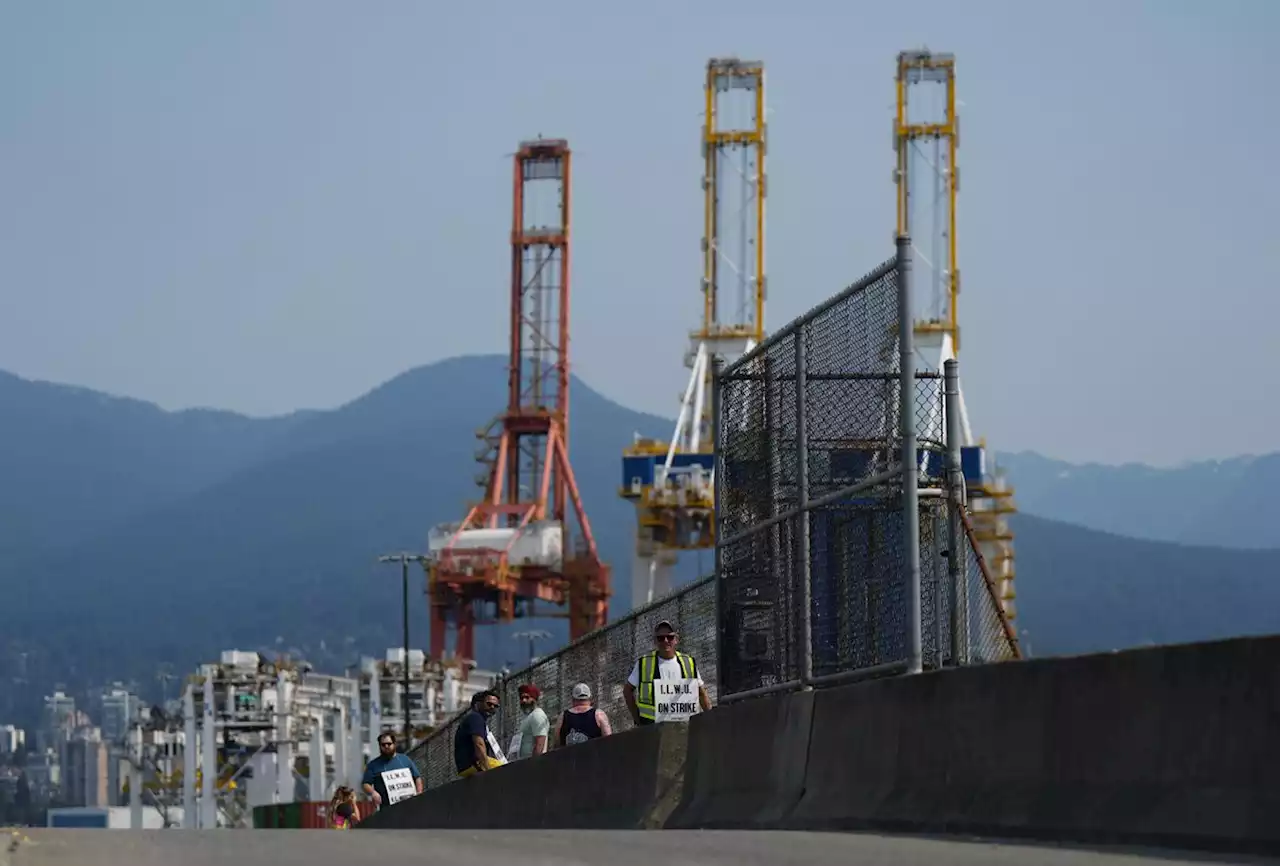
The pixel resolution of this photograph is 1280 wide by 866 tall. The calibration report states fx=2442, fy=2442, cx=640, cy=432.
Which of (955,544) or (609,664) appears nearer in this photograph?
(955,544)

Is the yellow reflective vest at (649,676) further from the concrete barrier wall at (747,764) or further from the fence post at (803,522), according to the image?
the fence post at (803,522)

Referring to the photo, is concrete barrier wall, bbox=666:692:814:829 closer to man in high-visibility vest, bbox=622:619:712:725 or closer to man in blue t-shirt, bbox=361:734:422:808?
man in high-visibility vest, bbox=622:619:712:725

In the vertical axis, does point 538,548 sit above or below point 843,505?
above

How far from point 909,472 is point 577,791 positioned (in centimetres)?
525

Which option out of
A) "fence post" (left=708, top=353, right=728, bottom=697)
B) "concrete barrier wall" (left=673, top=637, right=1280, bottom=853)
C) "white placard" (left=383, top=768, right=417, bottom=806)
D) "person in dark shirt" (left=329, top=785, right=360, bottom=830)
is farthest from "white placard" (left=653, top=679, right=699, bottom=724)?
"person in dark shirt" (left=329, top=785, right=360, bottom=830)

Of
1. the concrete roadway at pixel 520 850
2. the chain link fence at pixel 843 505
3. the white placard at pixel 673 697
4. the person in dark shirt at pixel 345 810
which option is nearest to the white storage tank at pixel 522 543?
the person in dark shirt at pixel 345 810

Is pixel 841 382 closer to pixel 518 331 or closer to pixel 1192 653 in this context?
pixel 1192 653

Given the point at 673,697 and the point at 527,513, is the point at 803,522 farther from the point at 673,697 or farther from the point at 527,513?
the point at 527,513

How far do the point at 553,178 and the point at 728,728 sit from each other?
120308 millimetres

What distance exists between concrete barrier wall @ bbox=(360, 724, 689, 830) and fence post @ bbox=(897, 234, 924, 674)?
10.8 ft

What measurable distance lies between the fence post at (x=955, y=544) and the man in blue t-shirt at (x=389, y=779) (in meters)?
8.46

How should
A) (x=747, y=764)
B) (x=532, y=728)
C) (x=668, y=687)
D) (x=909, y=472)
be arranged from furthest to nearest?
(x=532, y=728) → (x=668, y=687) → (x=747, y=764) → (x=909, y=472)

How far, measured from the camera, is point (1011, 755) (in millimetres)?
9875

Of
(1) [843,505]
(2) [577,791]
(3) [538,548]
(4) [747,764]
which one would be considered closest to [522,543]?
(3) [538,548]
